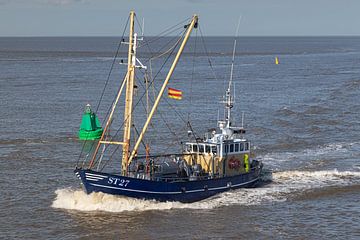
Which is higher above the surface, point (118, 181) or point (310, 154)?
point (118, 181)

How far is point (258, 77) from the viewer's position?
135500mm

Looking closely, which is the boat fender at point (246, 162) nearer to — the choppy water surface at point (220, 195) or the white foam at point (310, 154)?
the choppy water surface at point (220, 195)

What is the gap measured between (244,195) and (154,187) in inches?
289

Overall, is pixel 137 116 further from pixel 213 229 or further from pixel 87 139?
pixel 213 229

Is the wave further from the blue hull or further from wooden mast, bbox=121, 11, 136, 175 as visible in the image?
wooden mast, bbox=121, 11, 136, 175

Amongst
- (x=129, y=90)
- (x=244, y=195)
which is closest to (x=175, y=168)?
(x=244, y=195)

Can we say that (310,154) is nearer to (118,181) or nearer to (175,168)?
(175,168)

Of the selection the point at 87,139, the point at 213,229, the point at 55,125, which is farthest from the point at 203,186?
the point at 55,125

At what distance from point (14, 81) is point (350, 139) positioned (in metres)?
78.4

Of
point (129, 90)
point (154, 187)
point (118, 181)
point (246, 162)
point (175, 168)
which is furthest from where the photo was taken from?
point (246, 162)

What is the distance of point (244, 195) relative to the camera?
1758 inches

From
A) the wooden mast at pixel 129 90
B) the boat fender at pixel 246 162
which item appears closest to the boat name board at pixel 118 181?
the wooden mast at pixel 129 90

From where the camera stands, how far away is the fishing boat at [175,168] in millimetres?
39875

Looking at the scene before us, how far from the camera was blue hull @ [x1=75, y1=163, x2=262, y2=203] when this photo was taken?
39406 millimetres
